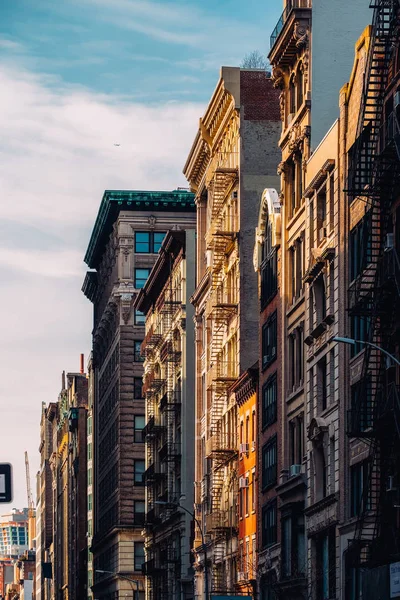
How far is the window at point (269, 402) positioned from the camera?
251 ft

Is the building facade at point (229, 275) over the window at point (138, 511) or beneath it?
over

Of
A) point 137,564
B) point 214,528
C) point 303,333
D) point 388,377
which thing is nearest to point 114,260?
point 137,564

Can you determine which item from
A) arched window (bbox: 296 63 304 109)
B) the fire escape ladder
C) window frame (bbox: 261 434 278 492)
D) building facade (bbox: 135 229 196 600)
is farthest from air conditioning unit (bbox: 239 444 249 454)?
the fire escape ladder

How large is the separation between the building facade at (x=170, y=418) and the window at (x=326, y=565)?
134 ft

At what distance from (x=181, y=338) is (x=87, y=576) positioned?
84.3m

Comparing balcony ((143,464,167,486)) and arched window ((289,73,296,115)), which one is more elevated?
arched window ((289,73,296,115))

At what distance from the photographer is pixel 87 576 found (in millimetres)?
193250

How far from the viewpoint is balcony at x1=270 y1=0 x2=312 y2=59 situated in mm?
70562

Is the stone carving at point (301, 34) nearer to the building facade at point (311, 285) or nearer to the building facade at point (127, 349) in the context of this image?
the building facade at point (311, 285)

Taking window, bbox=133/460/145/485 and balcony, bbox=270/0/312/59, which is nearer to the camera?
balcony, bbox=270/0/312/59

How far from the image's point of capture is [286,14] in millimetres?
73875

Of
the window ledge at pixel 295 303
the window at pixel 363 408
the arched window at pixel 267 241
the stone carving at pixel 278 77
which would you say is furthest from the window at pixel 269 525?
the stone carving at pixel 278 77

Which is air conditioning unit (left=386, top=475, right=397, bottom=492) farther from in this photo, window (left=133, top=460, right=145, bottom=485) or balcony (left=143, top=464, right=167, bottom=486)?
window (left=133, top=460, right=145, bottom=485)

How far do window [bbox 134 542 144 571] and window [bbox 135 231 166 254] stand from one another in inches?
1129
